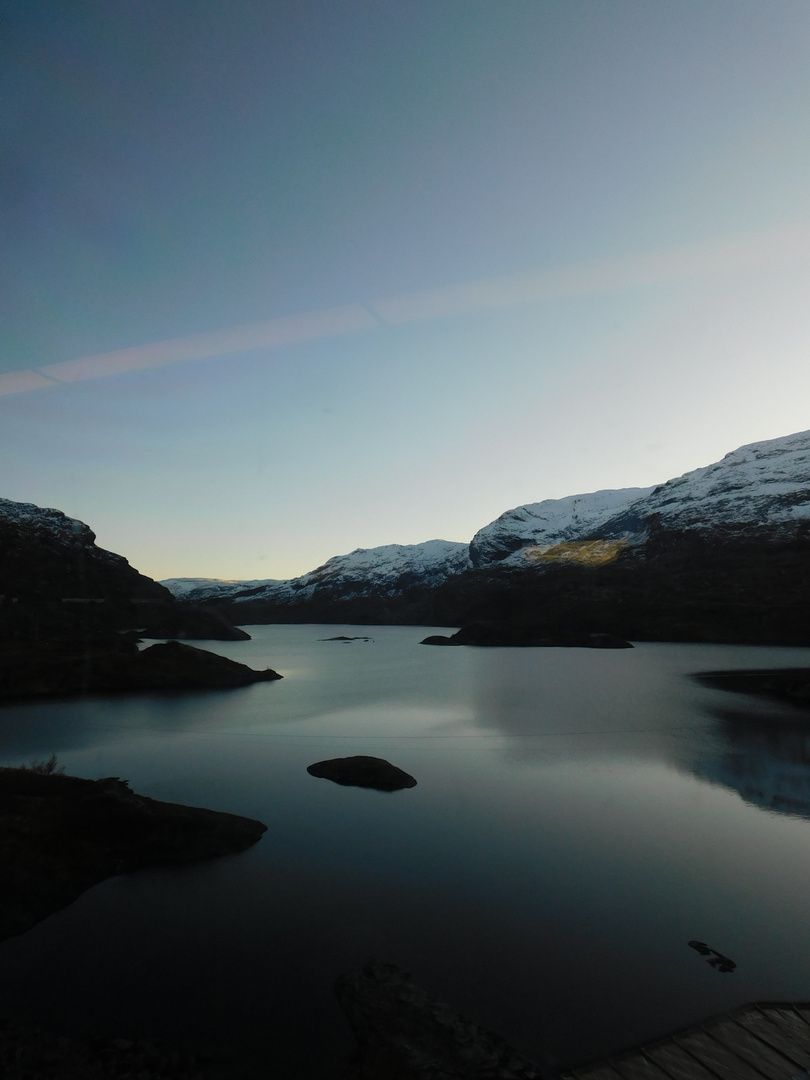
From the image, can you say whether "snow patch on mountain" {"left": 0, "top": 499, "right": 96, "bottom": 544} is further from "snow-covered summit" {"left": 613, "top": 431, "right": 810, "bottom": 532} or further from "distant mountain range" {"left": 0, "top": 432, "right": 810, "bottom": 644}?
"snow-covered summit" {"left": 613, "top": 431, "right": 810, "bottom": 532}

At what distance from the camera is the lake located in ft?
29.2

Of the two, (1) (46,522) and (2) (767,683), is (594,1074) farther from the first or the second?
(1) (46,522)

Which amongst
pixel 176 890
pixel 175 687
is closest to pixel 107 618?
pixel 175 687

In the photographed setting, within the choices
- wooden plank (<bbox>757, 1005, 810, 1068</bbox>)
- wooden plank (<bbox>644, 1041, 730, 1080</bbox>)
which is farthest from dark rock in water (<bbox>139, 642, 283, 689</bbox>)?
wooden plank (<bbox>757, 1005, 810, 1068</bbox>)

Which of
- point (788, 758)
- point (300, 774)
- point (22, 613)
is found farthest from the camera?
point (22, 613)

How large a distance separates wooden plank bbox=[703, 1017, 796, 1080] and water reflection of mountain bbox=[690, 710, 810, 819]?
1324 cm

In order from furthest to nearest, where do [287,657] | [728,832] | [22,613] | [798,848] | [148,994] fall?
[287,657] → [22,613] → [728,832] → [798,848] → [148,994]

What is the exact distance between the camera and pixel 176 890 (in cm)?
1256

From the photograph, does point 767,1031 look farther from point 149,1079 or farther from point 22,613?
point 22,613

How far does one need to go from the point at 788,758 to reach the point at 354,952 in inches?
962

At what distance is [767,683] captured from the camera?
49.2 metres

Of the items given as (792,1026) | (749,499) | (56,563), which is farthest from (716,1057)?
(749,499)

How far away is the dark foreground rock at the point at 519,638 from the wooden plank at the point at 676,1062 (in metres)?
93.4

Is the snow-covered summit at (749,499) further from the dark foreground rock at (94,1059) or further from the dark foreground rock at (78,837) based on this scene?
the dark foreground rock at (94,1059)
